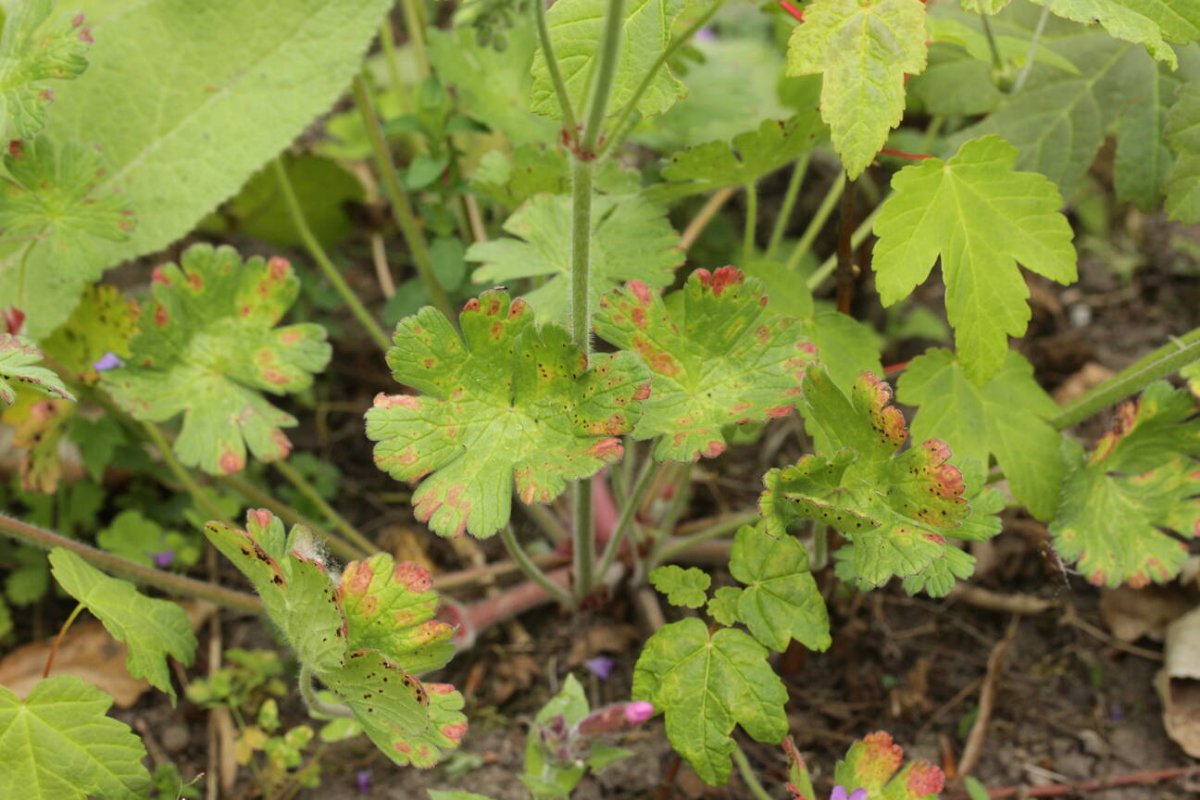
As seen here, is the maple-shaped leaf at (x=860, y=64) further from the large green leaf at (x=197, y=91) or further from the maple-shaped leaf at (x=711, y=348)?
the large green leaf at (x=197, y=91)

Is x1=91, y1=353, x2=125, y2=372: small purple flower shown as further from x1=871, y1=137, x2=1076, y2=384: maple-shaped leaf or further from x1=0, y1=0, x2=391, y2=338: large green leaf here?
x1=871, y1=137, x2=1076, y2=384: maple-shaped leaf

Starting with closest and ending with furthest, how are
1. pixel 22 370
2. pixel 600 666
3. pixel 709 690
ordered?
pixel 22 370 → pixel 709 690 → pixel 600 666

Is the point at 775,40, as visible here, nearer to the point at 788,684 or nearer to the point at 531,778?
the point at 788,684

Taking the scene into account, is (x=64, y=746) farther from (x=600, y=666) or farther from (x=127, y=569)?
(x=600, y=666)

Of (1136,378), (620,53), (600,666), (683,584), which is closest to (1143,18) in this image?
(1136,378)

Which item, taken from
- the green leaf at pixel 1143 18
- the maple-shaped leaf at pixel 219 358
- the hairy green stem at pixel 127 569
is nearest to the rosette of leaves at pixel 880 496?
the green leaf at pixel 1143 18

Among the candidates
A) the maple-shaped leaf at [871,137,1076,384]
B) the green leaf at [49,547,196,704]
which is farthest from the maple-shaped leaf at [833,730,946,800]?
the green leaf at [49,547,196,704]

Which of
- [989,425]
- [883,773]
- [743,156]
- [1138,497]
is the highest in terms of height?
[743,156]
